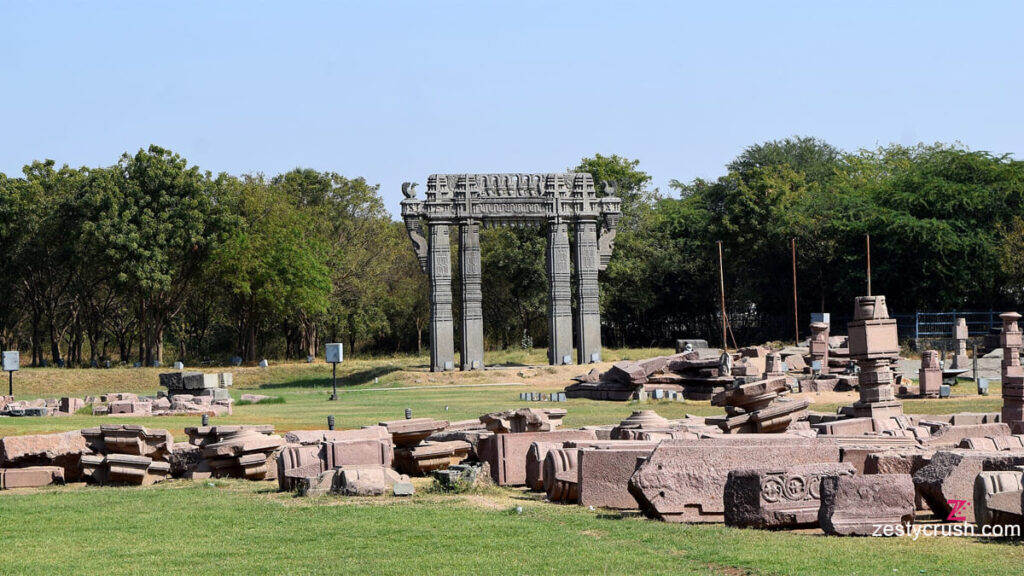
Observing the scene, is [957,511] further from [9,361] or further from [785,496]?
[9,361]

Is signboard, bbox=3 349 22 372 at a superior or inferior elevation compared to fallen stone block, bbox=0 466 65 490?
superior

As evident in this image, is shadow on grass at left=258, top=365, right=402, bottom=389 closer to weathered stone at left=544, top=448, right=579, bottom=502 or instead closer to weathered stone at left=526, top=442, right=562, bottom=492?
weathered stone at left=526, top=442, right=562, bottom=492

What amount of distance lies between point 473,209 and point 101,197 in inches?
598

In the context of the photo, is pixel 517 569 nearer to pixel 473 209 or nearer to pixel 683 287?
pixel 473 209

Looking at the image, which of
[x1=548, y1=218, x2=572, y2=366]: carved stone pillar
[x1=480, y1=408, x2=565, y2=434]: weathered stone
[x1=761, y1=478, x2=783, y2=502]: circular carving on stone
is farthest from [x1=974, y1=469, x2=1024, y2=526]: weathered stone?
[x1=548, y1=218, x2=572, y2=366]: carved stone pillar

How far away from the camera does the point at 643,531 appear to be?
33.3ft

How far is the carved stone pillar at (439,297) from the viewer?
4081 centimetres

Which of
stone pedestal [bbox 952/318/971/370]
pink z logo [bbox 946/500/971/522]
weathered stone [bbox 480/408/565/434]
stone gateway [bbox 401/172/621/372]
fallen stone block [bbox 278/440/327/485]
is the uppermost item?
stone gateway [bbox 401/172/621/372]

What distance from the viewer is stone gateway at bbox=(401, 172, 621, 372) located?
4062 cm

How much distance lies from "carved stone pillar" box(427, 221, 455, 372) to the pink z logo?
31028mm

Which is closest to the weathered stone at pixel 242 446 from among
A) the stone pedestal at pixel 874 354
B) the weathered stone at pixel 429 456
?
the weathered stone at pixel 429 456

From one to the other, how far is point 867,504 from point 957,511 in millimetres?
1066

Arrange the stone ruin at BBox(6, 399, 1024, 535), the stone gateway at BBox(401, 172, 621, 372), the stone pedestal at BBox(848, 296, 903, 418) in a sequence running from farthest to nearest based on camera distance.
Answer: the stone gateway at BBox(401, 172, 621, 372) < the stone pedestal at BBox(848, 296, 903, 418) < the stone ruin at BBox(6, 399, 1024, 535)

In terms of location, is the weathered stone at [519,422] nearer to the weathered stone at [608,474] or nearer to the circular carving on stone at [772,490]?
the weathered stone at [608,474]
